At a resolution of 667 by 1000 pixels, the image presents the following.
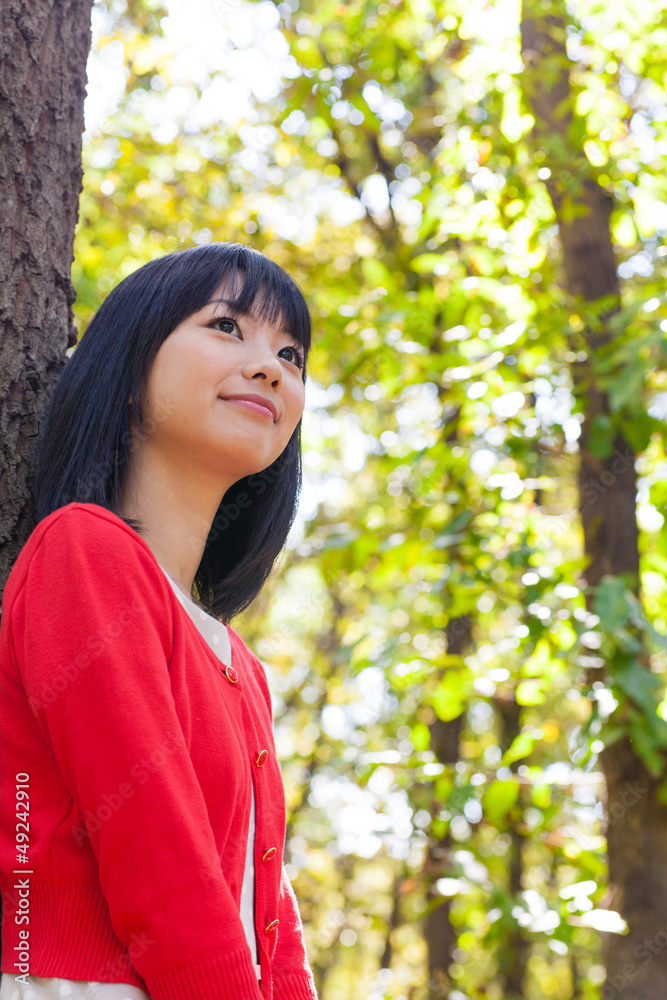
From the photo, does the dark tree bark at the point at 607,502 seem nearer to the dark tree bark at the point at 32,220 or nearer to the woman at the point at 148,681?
the woman at the point at 148,681

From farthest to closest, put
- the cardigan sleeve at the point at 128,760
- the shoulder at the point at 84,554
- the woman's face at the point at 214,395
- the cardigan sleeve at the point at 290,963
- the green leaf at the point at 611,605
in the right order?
the green leaf at the point at 611,605 < the cardigan sleeve at the point at 290,963 < the woman's face at the point at 214,395 < the shoulder at the point at 84,554 < the cardigan sleeve at the point at 128,760

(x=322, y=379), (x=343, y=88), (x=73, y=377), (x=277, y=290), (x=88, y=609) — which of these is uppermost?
(x=343, y=88)

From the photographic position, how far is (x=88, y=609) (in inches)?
39.7

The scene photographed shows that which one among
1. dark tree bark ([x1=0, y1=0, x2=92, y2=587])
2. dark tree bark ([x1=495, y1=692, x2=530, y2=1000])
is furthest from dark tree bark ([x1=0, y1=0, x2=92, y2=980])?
dark tree bark ([x1=495, y1=692, x2=530, y2=1000])

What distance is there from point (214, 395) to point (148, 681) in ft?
1.58

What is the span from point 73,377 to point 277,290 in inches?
15.1

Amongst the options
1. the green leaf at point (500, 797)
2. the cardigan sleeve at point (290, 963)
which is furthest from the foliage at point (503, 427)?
the cardigan sleeve at point (290, 963)

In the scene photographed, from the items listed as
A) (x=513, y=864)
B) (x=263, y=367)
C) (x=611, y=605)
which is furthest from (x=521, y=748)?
(x=513, y=864)

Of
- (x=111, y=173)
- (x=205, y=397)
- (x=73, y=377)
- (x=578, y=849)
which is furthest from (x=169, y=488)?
(x=111, y=173)

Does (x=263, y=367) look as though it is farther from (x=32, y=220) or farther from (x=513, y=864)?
(x=513, y=864)

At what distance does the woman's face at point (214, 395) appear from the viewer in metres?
1.28

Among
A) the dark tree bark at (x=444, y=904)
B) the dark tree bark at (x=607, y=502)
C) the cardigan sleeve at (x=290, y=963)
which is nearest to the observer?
the cardigan sleeve at (x=290, y=963)

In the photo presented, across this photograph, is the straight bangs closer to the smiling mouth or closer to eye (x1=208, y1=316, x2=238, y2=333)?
eye (x1=208, y1=316, x2=238, y2=333)

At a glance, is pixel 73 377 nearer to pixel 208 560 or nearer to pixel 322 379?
pixel 208 560
